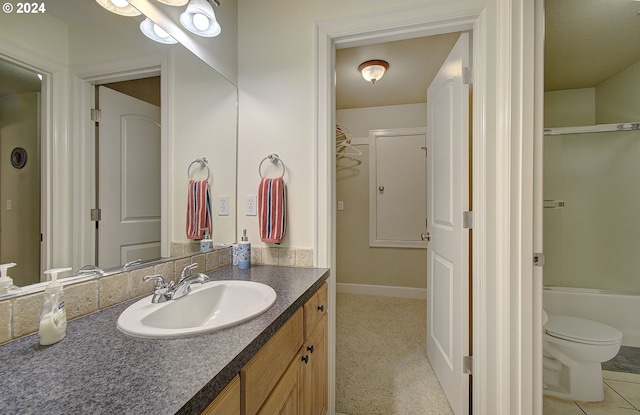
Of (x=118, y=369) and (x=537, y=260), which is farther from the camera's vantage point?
(x=537, y=260)

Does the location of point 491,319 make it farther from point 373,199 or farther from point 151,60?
point 373,199

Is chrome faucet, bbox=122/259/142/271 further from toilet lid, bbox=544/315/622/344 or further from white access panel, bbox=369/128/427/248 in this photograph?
white access panel, bbox=369/128/427/248

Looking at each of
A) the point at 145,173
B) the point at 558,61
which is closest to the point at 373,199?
the point at 558,61

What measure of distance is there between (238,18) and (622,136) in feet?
11.1

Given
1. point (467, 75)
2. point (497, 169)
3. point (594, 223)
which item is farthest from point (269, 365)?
point (594, 223)

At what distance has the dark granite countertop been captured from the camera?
42 centimetres

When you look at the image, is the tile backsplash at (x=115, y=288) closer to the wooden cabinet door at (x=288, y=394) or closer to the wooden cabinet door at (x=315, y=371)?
the wooden cabinet door at (x=315, y=371)

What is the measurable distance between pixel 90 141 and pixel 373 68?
6.99 feet

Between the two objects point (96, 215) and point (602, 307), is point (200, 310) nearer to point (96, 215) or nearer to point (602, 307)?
point (96, 215)

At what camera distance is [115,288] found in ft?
2.88

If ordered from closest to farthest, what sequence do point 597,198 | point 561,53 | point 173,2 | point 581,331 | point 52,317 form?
1. point 52,317
2. point 173,2
3. point 581,331
4. point 561,53
5. point 597,198

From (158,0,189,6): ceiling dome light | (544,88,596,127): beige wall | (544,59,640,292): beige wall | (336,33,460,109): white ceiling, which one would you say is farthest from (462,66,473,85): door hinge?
(544,88,596,127): beige wall

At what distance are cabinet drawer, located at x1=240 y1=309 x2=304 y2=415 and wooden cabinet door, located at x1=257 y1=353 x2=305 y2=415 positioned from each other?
26mm

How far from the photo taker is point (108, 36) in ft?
2.98
